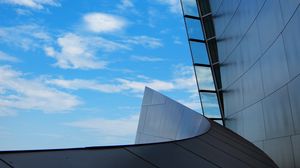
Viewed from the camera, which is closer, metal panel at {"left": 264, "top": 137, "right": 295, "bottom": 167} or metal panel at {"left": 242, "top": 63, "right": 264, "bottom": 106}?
metal panel at {"left": 264, "top": 137, "right": 295, "bottom": 167}

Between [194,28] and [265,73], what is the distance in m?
17.4

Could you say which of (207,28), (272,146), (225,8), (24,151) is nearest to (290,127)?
(272,146)

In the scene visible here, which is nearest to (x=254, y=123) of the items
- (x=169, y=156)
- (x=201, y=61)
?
(x=169, y=156)

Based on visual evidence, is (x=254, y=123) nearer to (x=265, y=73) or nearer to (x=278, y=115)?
(x=265, y=73)

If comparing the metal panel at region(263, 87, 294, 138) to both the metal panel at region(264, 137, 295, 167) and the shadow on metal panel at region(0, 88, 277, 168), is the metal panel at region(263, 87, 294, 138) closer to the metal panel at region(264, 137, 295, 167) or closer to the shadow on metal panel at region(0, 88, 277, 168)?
the metal panel at region(264, 137, 295, 167)

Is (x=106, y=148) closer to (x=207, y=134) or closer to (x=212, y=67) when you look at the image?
(x=207, y=134)

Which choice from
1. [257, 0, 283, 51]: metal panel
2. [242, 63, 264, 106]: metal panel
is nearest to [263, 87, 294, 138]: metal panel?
[242, 63, 264, 106]: metal panel

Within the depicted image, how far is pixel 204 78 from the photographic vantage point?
26.8 metres

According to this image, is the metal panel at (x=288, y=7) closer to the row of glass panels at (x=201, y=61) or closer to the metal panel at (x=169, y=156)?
the metal panel at (x=169, y=156)

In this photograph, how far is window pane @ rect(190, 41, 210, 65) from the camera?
27.1 m

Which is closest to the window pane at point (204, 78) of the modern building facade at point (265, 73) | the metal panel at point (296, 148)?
the modern building facade at point (265, 73)

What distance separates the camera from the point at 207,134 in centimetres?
904

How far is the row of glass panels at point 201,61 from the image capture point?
25703 mm

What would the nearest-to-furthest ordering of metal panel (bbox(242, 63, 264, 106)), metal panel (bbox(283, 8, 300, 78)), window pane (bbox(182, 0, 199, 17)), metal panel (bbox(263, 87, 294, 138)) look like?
metal panel (bbox(283, 8, 300, 78)) → metal panel (bbox(263, 87, 294, 138)) → metal panel (bbox(242, 63, 264, 106)) → window pane (bbox(182, 0, 199, 17))
